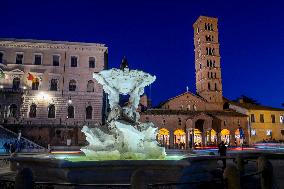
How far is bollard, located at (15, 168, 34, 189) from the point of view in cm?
576

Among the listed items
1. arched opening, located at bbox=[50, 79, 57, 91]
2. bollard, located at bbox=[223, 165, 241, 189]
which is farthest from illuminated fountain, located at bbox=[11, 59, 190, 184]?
arched opening, located at bbox=[50, 79, 57, 91]

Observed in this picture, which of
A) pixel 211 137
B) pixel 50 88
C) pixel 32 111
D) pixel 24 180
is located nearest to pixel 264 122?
pixel 211 137

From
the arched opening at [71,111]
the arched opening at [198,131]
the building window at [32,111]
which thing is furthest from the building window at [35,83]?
the arched opening at [198,131]

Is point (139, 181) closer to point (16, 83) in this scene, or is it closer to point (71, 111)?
point (71, 111)

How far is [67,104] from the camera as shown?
1644 inches

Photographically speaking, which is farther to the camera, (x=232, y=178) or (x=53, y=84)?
(x=53, y=84)

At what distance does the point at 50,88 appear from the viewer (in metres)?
41.9

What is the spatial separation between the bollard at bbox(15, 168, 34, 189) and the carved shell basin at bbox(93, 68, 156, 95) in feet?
30.0

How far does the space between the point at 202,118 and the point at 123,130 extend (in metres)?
36.6

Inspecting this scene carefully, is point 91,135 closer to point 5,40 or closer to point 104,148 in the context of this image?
point 104,148

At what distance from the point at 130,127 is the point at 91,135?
5.68 ft

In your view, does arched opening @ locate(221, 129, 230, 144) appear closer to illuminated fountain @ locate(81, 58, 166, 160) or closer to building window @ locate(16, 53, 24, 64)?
building window @ locate(16, 53, 24, 64)

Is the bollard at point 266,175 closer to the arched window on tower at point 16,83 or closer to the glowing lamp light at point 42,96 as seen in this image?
the glowing lamp light at point 42,96

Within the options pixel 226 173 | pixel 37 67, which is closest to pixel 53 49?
pixel 37 67
